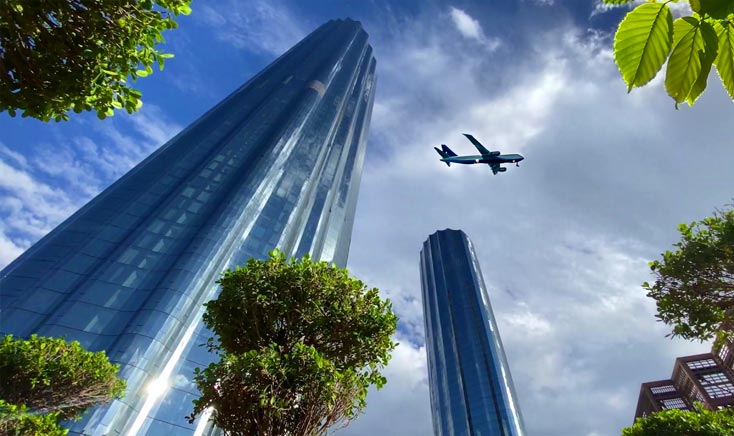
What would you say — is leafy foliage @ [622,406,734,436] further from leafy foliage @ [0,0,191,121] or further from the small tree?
leafy foliage @ [0,0,191,121]

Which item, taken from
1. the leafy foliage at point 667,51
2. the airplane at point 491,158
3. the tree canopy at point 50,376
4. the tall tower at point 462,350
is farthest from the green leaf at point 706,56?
the tall tower at point 462,350

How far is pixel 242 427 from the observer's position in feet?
24.6

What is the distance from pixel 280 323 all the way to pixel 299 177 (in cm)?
6487

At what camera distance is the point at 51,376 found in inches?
614

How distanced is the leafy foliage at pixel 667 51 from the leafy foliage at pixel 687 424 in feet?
70.7

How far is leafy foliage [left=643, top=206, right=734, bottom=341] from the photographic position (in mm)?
11586

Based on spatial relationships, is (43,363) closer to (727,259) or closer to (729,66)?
(729,66)

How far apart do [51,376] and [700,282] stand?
25023mm

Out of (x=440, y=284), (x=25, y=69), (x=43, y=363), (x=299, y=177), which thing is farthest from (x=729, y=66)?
(x=440, y=284)

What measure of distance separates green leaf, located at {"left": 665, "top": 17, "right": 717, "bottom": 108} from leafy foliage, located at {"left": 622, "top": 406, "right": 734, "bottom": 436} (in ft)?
70.8

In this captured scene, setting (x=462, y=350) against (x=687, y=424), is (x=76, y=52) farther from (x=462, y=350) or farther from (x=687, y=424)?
(x=462, y=350)

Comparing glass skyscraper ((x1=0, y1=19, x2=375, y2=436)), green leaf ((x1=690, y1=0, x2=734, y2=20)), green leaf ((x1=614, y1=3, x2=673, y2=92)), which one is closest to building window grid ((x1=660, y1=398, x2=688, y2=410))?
glass skyscraper ((x1=0, y1=19, x2=375, y2=436))

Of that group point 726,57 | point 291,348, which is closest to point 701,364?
point 291,348

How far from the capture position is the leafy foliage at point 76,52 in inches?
185
